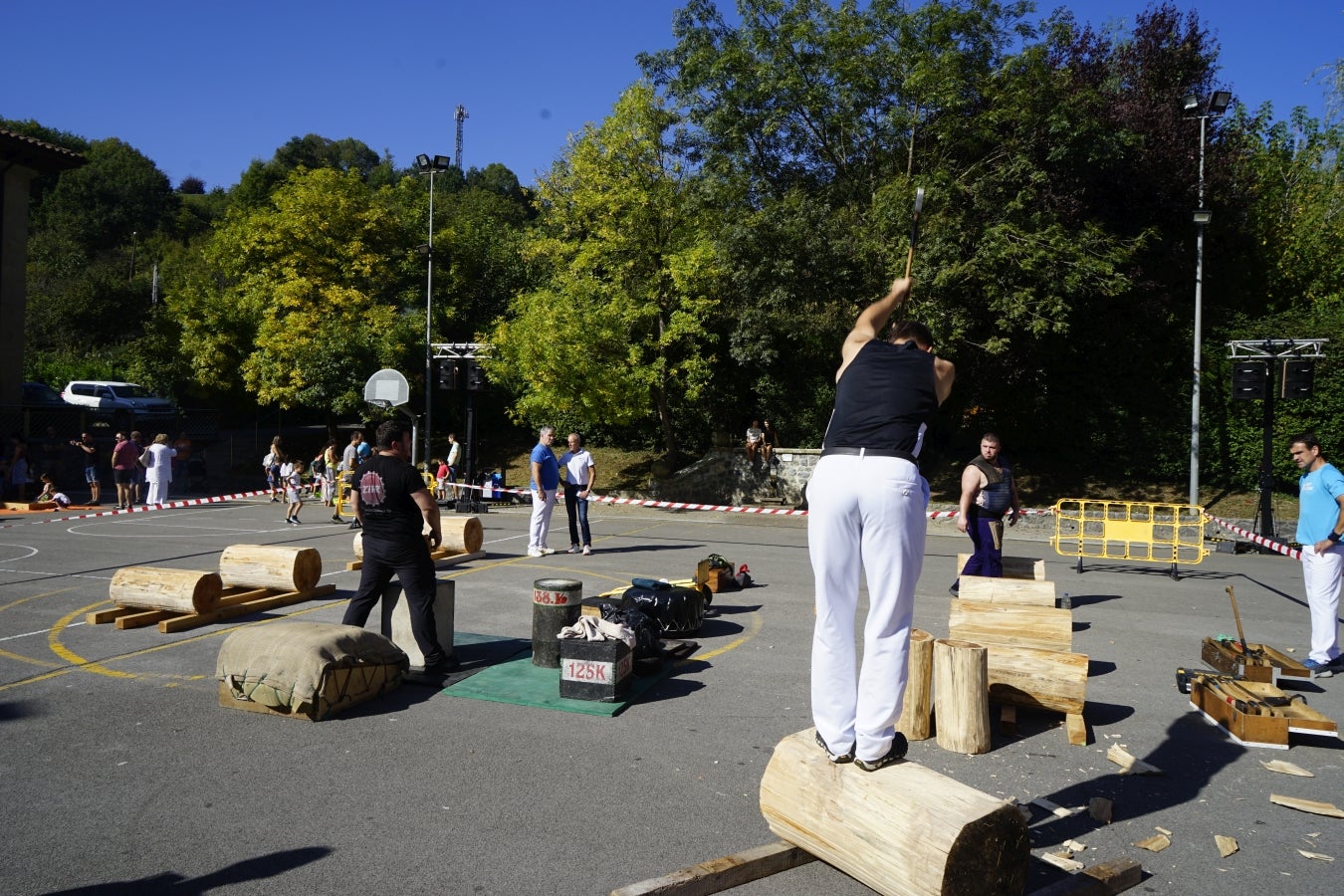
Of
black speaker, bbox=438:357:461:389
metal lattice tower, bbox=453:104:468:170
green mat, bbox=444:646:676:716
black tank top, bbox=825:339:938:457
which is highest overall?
metal lattice tower, bbox=453:104:468:170

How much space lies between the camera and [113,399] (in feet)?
111

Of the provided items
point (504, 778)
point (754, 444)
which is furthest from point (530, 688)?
point (754, 444)

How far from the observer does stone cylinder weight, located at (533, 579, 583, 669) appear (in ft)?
23.7

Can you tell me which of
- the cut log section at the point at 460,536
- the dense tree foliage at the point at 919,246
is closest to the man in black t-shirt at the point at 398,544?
the cut log section at the point at 460,536

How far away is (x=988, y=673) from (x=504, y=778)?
124 inches

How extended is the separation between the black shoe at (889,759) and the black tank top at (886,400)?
1276 mm

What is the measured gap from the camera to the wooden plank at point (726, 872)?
369 centimetres

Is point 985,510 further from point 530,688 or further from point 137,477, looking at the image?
point 137,477

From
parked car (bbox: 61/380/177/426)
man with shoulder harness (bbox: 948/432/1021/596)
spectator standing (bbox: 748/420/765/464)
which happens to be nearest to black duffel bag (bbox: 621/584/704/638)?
man with shoulder harness (bbox: 948/432/1021/596)

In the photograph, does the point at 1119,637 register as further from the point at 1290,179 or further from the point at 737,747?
the point at 1290,179

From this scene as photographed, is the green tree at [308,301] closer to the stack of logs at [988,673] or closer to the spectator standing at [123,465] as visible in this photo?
the spectator standing at [123,465]

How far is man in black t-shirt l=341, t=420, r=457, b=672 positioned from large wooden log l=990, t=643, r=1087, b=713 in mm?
4290

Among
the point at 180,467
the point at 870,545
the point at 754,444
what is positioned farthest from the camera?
the point at 180,467

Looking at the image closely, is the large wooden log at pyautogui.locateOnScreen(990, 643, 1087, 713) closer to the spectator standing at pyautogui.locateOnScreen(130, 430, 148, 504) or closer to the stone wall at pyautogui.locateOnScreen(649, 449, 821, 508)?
the stone wall at pyautogui.locateOnScreen(649, 449, 821, 508)
